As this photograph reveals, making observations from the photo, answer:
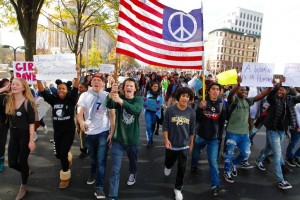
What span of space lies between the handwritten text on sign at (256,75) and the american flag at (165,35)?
3.99 feet

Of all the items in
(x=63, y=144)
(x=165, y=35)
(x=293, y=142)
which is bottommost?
(x=293, y=142)

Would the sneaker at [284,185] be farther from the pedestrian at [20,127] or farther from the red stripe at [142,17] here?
the pedestrian at [20,127]

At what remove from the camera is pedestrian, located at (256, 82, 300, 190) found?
4.54 meters

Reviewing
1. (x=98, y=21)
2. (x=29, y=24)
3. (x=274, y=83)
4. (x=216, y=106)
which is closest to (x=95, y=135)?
(x=216, y=106)

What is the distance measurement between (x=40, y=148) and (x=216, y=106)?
170 inches

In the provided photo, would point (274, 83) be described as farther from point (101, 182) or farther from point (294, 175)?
point (101, 182)

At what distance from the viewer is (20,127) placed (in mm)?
3707

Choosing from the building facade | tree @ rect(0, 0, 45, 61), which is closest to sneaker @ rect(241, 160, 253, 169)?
tree @ rect(0, 0, 45, 61)

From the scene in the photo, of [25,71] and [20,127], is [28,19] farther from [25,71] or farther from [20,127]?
[20,127]

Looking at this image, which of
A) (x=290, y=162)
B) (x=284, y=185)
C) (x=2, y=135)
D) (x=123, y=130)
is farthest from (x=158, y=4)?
(x=290, y=162)

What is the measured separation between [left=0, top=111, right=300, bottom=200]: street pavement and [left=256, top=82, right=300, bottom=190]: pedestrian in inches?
13.9

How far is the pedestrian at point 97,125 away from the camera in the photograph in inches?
153

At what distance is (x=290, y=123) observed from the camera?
486cm

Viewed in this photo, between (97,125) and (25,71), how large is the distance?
253 cm
